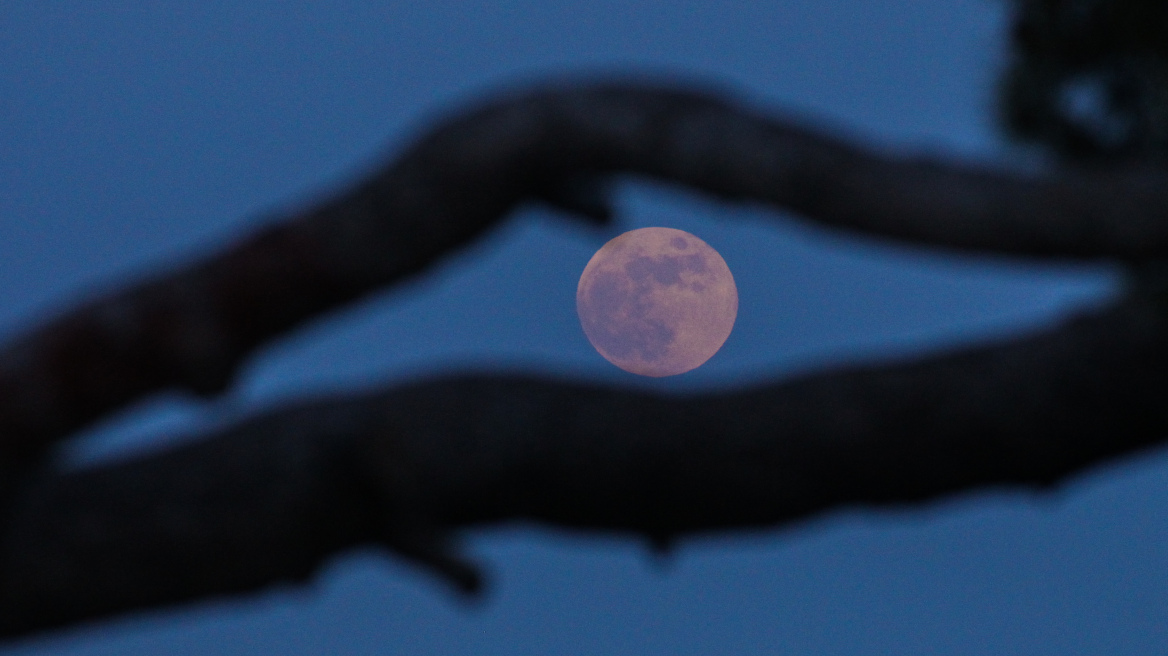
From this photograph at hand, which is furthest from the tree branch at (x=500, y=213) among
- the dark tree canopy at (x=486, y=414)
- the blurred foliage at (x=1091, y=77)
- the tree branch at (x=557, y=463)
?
the blurred foliage at (x=1091, y=77)

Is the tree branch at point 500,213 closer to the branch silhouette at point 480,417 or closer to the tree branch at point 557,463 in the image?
the branch silhouette at point 480,417

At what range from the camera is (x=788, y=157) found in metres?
3.19

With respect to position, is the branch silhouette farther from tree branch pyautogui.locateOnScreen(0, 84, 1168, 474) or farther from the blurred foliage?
the blurred foliage

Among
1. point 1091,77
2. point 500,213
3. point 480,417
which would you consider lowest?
point 480,417

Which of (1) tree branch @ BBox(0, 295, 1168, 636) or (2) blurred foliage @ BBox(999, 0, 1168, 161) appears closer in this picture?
(1) tree branch @ BBox(0, 295, 1168, 636)

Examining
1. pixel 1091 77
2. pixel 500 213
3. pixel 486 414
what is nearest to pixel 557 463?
pixel 486 414

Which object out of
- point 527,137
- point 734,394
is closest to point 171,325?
point 527,137

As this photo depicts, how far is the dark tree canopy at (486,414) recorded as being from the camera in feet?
11.4

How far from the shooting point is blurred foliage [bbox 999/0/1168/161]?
16.9 feet

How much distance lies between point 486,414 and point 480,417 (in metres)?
0.02

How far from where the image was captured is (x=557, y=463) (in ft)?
12.7

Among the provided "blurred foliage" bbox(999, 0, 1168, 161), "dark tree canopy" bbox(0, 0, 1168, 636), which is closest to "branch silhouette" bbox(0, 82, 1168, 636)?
"dark tree canopy" bbox(0, 0, 1168, 636)

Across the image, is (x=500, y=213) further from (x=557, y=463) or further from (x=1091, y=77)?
(x=1091, y=77)

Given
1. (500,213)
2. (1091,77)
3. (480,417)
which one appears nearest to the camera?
(500,213)
